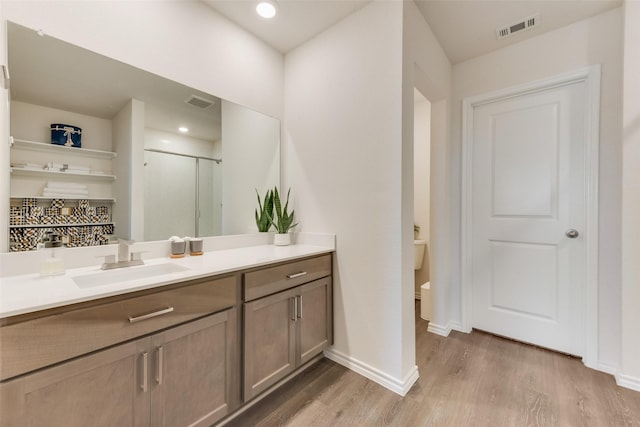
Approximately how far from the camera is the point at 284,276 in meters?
1.55

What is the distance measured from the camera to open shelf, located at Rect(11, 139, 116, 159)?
1.19m

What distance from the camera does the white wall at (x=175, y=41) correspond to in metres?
1.26

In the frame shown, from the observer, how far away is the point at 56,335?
0.83m

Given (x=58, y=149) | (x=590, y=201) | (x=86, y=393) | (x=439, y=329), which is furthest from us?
(x=439, y=329)

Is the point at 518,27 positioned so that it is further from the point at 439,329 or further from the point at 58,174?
the point at 58,174

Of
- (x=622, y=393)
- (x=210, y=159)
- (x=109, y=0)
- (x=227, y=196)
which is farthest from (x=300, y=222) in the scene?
(x=622, y=393)

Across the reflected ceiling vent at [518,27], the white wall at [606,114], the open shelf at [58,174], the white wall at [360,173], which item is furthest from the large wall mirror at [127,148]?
the white wall at [606,114]

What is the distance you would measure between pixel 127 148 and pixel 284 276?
1.16m

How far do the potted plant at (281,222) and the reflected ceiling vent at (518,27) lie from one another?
7.06 ft

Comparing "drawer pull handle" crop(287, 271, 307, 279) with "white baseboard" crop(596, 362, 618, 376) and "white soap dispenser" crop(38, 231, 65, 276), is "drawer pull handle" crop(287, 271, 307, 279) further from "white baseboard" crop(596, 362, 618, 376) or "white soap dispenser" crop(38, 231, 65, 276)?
"white baseboard" crop(596, 362, 618, 376)

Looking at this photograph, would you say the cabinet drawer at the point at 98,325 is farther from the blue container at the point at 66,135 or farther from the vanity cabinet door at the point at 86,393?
the blue container at the point at 66,135

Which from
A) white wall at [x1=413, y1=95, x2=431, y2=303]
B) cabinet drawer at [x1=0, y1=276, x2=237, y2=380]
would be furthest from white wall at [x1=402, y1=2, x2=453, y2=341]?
cabinet drawer at [x1=0, y1=276, x2=237, y2=380]

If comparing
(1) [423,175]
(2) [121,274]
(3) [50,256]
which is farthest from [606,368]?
(3) [50,256]

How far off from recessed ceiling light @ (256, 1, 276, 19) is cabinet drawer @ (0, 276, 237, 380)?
175 cm
